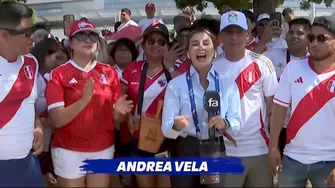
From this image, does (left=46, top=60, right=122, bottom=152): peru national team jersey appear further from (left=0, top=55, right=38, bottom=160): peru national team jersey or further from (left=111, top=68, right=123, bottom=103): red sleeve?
(left=0, top=55, right=38, bottom=160): peru national team jersey

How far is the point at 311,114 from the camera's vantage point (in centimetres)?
358

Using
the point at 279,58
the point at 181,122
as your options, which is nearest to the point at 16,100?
the point at 181,122

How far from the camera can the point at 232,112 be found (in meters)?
3.65

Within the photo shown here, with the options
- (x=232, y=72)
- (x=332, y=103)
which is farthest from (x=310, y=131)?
(x=232, y=72)

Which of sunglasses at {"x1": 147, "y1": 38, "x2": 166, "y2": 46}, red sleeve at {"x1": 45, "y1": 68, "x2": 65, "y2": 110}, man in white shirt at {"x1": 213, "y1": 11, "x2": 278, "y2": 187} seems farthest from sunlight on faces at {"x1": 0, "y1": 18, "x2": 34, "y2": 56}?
man in white shirt at {"x1": 213, "y1": 11, "x2": 278, "y2": 187}

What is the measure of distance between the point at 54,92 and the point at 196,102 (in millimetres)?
1121

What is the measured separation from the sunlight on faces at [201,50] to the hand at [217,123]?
1.65ft

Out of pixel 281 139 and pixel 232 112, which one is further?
pixel 281 139

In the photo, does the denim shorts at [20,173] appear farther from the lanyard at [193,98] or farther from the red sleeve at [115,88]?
the lanyard at [193,98]

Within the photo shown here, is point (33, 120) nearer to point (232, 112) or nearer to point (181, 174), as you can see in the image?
point (181, 174)

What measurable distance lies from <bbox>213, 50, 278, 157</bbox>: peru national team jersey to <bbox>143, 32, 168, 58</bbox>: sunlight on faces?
0.63 metres

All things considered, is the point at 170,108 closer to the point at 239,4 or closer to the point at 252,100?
the point at 252,100

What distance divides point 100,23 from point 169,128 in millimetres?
21752

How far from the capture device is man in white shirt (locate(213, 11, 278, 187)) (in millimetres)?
3957
